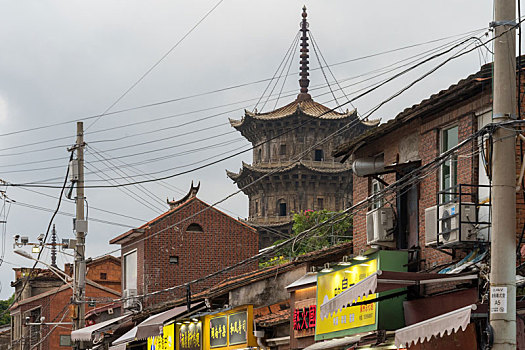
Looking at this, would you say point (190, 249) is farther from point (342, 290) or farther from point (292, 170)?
point (292, 170)

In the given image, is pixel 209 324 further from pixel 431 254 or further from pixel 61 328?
pixel 61 328

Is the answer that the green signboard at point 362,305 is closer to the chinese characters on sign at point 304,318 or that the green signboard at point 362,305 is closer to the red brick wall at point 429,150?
the chinese characters on sign at point 304,318

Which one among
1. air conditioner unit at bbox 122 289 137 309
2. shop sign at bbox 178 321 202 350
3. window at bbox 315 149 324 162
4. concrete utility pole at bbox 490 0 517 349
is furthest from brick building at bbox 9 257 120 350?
concrete utility pole at bbox 490 0 517 349

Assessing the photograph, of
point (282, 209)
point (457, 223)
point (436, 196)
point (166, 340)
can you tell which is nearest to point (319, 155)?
point (282, 209)

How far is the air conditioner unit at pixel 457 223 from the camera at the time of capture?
677 inches

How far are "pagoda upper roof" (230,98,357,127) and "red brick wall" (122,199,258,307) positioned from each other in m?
30.7

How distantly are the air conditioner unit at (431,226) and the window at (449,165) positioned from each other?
0.87 metres

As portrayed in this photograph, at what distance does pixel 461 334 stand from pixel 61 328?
49.6 metres

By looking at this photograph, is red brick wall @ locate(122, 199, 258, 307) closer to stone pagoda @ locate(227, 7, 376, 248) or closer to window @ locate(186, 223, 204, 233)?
window @ locate(186, 223, 204, 233)

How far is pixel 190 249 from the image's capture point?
44.2 metres

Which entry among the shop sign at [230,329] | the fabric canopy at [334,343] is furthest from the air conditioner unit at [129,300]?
the fabric canopy at [334,343]

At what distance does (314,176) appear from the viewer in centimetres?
7581

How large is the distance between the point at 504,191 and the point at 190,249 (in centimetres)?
3326

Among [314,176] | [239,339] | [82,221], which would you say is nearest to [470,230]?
[239,339]
